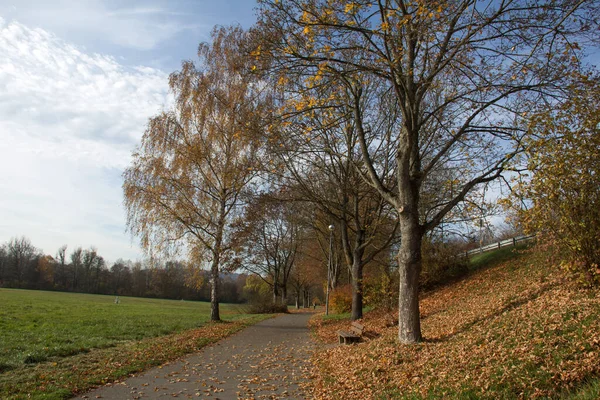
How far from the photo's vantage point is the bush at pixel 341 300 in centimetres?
2691

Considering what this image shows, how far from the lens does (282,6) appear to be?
8.69 meters

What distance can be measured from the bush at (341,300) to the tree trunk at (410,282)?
59.0 feet

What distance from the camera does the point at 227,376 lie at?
842cm

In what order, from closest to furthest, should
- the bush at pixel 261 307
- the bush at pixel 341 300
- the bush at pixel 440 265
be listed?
the bush at pixel 440 265, the bush at pixel 341 300, the bush at pixel 261 307

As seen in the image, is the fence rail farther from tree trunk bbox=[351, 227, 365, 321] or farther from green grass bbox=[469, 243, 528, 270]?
tree trunk bbox=[351, 227, 365, 321]

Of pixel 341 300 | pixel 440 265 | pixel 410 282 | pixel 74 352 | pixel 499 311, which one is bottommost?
pixel 341 300

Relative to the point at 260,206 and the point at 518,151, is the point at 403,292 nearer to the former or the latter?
the point at 518,151

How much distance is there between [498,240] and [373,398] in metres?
20.1

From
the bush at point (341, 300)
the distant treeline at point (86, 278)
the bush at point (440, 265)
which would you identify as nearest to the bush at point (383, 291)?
the bush at point (440, 265)

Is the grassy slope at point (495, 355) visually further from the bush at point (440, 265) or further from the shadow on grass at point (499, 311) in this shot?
the bush at point (440, 265)

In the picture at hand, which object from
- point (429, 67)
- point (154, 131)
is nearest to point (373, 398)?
point (429, 67)

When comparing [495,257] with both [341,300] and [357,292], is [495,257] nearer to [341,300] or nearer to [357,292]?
[357,292]

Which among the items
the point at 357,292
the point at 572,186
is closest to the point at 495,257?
the point at 357,292

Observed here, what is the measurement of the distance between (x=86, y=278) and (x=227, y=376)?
82318 millimetres
